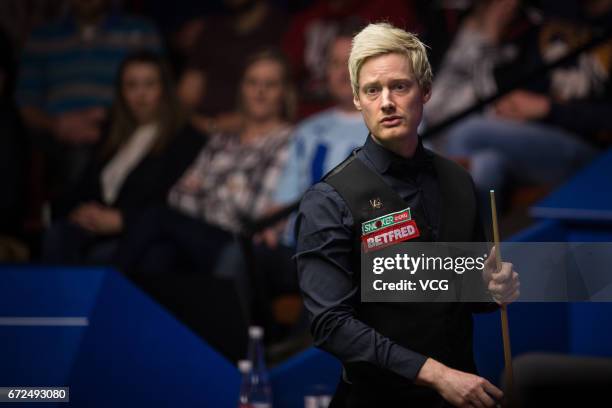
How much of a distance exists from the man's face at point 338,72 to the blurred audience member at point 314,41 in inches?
2.1

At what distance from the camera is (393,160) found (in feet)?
5.90

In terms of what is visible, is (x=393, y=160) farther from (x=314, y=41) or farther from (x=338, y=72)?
(x=314, y=41)

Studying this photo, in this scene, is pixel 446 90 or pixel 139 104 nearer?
pixel 446 90

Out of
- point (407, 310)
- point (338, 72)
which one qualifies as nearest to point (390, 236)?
point (407, 310)

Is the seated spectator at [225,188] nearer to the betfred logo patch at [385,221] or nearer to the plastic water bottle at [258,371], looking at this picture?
the plastic water bottle at [258,371]

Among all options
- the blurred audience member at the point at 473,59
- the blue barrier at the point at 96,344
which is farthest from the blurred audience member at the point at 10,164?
the blue barrier at the point at 96,344

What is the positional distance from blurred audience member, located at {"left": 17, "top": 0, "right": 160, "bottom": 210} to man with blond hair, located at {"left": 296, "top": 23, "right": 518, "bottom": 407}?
4.28 meters

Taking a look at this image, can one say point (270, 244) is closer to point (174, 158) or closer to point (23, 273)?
point (174, 158)

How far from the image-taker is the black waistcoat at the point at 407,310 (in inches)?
68.6

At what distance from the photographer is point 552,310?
222 centimetres

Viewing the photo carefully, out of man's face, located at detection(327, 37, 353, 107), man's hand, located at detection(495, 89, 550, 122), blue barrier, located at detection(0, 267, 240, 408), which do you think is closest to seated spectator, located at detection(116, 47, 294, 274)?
man's face, located at detection(327, 37, 353, 107)

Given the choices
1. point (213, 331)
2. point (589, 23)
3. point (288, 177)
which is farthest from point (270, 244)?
point (589, 23)

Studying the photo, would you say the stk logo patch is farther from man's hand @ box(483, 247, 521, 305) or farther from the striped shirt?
the striped shirt

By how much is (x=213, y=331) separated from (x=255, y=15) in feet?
8.34
